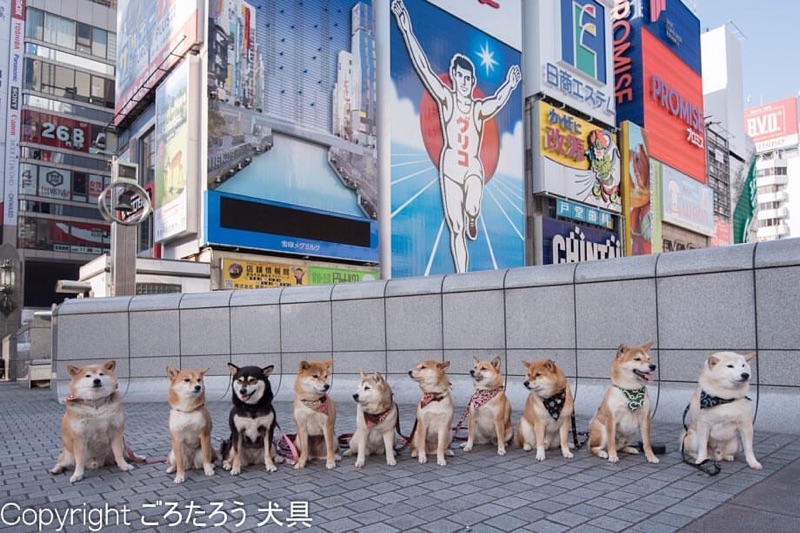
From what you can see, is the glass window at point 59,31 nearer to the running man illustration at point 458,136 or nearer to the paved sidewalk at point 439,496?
the running man illustration at point 458,136

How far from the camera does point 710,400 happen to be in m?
5.23

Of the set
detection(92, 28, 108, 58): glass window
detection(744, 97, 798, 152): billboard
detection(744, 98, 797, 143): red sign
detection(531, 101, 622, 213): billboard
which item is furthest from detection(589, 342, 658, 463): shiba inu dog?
detection(744, 98, 797, 143): red sign

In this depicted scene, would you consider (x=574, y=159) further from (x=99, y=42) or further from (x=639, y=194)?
(x=99, y=42)

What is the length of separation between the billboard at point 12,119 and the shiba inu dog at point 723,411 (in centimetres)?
4897

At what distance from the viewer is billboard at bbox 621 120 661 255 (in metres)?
49.2

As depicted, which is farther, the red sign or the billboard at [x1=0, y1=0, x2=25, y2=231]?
the red sign

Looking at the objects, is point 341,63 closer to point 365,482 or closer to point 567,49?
point 567,49

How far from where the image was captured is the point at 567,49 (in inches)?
1743

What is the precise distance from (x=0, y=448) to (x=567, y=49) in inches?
1815

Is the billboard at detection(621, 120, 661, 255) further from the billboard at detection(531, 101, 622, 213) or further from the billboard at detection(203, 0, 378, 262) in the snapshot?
the billboard at detection(203, 0, 378, 262)

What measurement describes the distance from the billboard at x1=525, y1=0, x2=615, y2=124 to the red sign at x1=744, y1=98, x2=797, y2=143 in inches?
2948

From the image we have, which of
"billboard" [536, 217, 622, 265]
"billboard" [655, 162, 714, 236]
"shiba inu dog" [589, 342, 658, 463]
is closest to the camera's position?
"shiba inu dog" [589, 342, 658, 463]

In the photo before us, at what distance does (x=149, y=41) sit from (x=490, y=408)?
103 feet

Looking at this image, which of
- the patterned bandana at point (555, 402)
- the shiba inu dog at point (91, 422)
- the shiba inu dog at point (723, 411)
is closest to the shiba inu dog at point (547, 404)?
the patterned bandana at point (555, 402)
